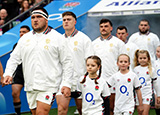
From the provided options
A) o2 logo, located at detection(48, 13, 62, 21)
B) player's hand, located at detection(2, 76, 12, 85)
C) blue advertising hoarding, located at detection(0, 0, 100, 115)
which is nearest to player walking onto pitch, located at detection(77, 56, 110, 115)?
player's hand, located at detection(2, 76, 12, 85)

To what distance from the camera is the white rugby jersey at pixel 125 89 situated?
24.0 feet

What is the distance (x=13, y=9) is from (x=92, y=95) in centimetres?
908

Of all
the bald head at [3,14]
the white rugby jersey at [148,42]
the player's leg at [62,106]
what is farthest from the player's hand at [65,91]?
the bald head at [3,14]

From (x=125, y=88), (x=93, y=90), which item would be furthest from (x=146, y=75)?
(x=93, y=90)

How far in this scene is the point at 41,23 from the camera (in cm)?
583

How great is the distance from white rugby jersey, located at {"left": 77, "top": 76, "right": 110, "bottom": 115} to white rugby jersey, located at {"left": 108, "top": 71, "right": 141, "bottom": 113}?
1.12m

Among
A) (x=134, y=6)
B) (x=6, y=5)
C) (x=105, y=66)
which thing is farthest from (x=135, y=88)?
(x=6, y=5)

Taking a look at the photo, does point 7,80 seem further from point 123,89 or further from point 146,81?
point 146,81

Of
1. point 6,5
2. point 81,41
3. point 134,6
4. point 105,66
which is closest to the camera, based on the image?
point 81,41

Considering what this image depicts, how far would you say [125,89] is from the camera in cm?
739

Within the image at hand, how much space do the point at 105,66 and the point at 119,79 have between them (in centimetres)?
81

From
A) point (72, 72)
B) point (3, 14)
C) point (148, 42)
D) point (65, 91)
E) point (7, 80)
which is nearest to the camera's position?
point (65, 91)

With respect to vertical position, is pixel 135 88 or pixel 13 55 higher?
pixel 13 55

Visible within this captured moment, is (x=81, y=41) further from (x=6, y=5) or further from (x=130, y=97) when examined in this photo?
(x=6, y=5)
